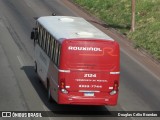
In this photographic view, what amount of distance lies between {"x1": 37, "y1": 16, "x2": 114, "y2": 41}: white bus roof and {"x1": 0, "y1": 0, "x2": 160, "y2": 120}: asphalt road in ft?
10.4

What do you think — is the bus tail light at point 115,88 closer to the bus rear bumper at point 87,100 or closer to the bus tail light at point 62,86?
the bus rear bumper at point 87,100

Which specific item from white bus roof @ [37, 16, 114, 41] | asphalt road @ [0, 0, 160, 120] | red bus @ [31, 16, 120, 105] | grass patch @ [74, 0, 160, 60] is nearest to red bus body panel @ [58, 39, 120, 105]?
red bus @ [31, 16, 120, 105]

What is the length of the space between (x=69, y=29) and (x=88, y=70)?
270cm

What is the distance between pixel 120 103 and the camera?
25.7 metres

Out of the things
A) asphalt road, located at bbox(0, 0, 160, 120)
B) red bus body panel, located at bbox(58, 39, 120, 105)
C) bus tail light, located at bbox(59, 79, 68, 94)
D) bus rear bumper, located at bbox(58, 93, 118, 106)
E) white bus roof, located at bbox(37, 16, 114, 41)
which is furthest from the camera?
asphalt road, located at bbox(0, 0, 160, 120)

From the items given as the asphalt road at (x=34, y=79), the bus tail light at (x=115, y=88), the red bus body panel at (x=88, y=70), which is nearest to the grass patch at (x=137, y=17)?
the asphalt road at (x=34, y=79)

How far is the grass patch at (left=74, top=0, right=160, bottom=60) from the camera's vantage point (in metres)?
40.8

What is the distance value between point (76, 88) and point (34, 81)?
20.8 feet

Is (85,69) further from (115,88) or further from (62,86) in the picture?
(115,88)

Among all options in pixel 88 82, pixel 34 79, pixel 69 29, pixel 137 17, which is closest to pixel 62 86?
pixel 88 82

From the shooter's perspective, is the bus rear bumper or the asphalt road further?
the asphalt road

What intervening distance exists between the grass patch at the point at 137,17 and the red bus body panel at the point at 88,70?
14574 mm

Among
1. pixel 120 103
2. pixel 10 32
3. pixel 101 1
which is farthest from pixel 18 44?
pixel 101 1

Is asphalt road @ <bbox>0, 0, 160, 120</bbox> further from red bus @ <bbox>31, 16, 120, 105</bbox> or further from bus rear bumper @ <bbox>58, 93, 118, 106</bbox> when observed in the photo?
red bus @ <bbox>31, 16, 120, 105</bbox>
